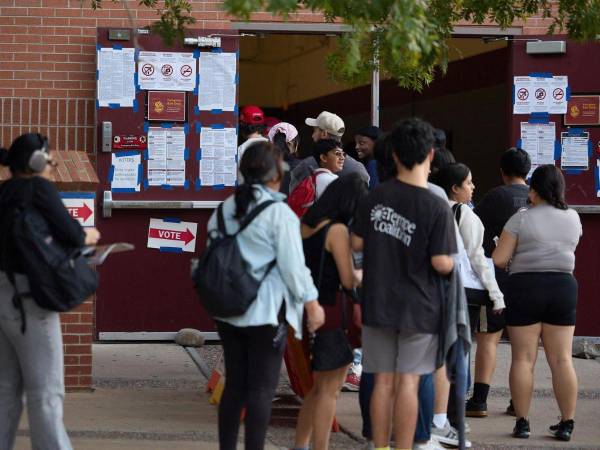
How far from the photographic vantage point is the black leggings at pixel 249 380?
5840 millimetres

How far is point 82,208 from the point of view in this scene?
8188mm

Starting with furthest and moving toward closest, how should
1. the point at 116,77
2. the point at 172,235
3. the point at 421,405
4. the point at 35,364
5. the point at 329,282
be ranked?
1. the point at 172,235
2. the point at 116,77
3. the point at 421,405
4. the point at 329,282
5. the point at 35,364

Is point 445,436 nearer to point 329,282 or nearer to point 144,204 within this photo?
point 329,282

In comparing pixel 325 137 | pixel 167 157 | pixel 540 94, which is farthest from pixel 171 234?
pixel 540 94

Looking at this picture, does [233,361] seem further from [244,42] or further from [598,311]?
[244,42]

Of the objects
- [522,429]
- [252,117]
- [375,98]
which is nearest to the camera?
[522,429]

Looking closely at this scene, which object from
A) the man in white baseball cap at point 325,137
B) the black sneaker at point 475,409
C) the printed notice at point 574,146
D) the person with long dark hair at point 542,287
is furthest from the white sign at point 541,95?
the black sneaker at point 475,409

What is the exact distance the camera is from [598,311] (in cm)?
1099

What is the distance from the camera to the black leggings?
584cm

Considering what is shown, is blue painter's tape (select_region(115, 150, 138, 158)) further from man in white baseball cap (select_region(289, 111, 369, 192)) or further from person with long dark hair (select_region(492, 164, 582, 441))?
person with long dark hair (select_region(492, 164, 582, 441))

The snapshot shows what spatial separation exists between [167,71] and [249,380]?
207 inches

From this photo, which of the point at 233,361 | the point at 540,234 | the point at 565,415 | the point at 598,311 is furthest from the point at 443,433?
the point at 598,311

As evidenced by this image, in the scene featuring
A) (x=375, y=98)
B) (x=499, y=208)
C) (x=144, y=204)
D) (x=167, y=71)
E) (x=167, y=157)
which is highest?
(x=167, y=71)

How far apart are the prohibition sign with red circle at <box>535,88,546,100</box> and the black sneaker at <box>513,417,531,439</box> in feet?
13.3
